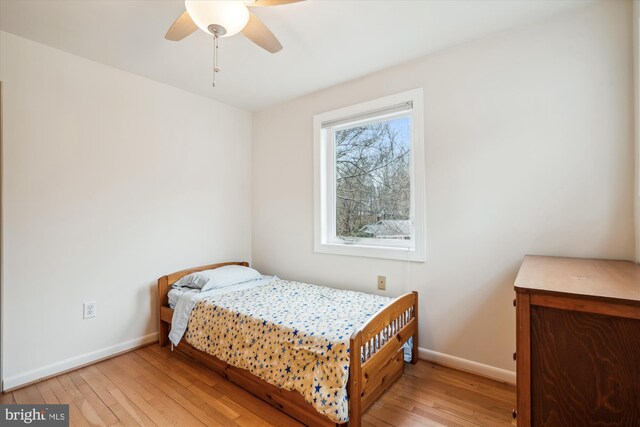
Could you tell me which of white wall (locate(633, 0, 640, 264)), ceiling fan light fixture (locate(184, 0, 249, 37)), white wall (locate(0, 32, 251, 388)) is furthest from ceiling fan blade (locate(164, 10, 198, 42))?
white wall (locate(633, 0, 640, 264))

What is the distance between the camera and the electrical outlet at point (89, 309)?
7.34ft

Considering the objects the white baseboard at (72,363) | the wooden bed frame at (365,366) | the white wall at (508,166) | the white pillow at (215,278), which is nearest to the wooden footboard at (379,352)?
the wooden bed frame at (365,366)

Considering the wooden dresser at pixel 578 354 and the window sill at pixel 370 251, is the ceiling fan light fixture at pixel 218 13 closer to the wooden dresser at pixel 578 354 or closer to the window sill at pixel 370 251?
the wooden dresser at pixel 578 354

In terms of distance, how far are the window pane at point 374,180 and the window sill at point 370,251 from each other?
0.13m

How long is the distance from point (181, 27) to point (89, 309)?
2.14 m

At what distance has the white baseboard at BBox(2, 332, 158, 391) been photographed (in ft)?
6.30

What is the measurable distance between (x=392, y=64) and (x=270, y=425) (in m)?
2.62

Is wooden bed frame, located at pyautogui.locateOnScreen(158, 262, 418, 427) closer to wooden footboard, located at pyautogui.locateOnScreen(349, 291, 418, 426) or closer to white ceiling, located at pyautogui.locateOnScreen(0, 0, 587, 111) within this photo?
wooden footboard, located at pyautogui.locateOnScreen(349, 291, 418, 426)

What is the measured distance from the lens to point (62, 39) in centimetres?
200

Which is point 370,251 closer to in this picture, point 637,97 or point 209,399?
point 209,399

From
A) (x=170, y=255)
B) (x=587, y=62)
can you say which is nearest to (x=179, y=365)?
(x=170, y=255)

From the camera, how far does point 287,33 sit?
194cm

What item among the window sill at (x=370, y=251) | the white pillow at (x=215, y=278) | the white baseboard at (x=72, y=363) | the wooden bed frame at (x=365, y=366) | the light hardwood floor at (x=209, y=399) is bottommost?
the light hardwood floor at (x=209, y=399)

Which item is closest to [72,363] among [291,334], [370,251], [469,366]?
[291,334]
